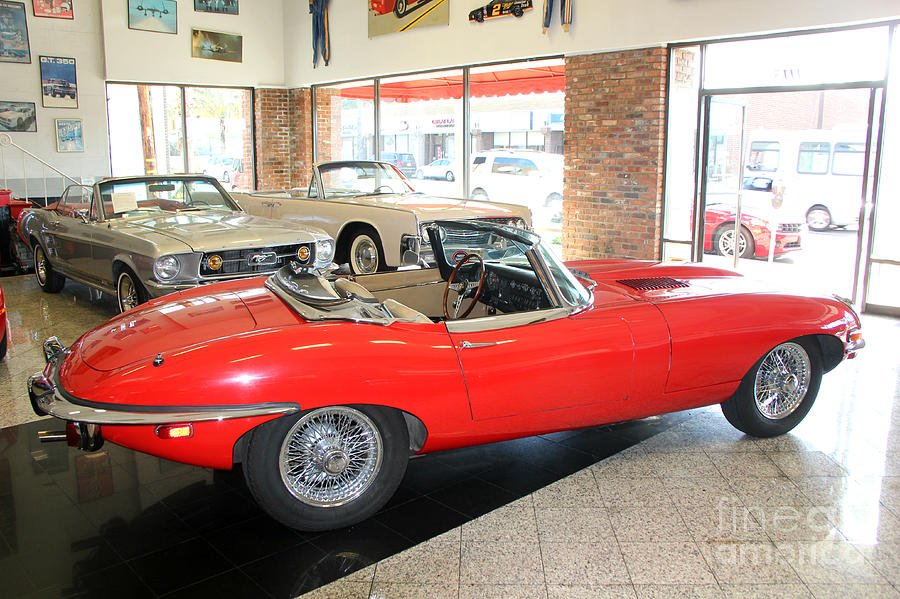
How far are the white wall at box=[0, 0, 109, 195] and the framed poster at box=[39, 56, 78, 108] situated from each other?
73mm

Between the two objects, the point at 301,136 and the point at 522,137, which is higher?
the point at 301,136

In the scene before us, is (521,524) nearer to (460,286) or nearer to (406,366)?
(406,366)

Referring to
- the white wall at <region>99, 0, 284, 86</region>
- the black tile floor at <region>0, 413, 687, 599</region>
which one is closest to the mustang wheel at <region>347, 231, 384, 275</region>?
the black tile floor at <region>0, 413, 687, 599</region>

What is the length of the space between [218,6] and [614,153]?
9575 millimetres

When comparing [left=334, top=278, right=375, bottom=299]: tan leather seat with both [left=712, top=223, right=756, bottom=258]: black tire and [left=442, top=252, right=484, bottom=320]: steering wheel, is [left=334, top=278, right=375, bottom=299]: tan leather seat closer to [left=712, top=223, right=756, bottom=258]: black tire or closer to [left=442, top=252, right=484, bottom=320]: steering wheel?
[left=442, top=252, right=484, bottom=320]: steering wheel

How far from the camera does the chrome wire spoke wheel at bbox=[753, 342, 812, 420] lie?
4.34 metres

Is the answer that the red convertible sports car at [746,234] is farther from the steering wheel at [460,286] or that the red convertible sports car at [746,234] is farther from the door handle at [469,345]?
the door handle at [469,345]

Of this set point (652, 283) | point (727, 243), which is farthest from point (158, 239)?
point (727, 243)

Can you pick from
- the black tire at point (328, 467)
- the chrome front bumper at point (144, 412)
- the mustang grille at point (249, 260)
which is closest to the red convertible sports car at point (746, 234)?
the mustang grille at point (249, 260)

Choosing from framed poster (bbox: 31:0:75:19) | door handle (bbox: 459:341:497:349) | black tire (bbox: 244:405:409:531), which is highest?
framed poster (bbox: 31:0:75:19)

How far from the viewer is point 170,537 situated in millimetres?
3318

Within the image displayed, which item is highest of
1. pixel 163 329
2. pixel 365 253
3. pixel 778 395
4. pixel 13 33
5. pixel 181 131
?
pixel 13 33

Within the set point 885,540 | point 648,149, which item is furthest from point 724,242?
point 885,540

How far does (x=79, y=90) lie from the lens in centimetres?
1401
